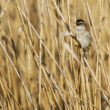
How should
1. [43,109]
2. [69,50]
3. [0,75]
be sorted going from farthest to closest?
[43,109] → [0,75] → [69,50]

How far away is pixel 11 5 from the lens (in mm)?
1786

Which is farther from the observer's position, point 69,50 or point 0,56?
point 0,56

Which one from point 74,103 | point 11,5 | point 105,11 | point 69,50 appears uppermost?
point 11,5

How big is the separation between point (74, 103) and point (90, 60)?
302mm

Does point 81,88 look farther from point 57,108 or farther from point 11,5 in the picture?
point 11,5

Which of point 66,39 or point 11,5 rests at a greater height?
point 11,5

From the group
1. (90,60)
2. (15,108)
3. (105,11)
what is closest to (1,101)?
(15,108)

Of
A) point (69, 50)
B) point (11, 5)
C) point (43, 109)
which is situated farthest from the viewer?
point (11, 5)

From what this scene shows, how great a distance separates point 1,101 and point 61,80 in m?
0.35

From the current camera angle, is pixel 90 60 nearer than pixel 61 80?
No

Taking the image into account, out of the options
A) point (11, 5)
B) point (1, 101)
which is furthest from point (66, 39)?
point (11, 5)

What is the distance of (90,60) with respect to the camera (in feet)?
4.34

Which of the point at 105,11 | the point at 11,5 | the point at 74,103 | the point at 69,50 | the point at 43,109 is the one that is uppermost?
the point at 11,5

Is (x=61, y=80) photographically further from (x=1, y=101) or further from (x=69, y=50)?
(x=1, y=101)
